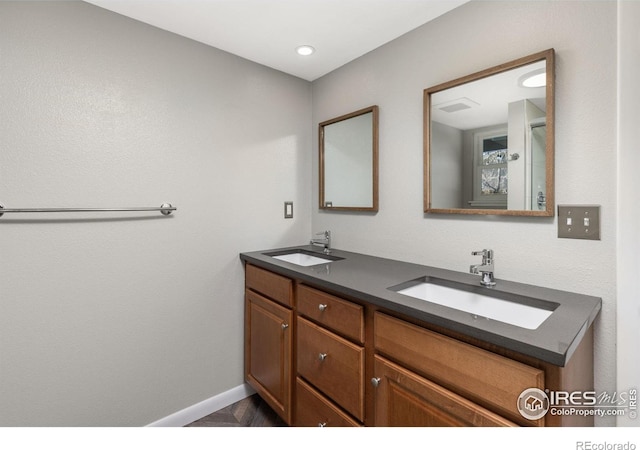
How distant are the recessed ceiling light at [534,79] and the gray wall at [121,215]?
1.44 meters

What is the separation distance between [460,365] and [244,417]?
4.67ft

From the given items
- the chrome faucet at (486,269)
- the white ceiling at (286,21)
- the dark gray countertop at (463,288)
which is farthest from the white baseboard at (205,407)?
the white ceiling at (286,21)

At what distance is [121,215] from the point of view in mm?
1582

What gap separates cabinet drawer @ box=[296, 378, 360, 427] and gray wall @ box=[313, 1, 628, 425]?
82 cm

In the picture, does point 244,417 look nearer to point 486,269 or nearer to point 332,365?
point 332,365

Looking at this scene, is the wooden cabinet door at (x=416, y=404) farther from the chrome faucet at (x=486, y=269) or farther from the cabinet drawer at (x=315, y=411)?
the chrome faucet at (x=486, y=269)

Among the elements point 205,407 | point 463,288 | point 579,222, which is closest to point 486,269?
point 463,288

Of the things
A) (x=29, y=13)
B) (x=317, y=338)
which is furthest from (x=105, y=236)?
(x=317, y=338)

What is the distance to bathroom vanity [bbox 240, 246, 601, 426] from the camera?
832mm

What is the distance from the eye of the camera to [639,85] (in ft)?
3.42

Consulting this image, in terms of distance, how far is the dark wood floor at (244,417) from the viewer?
1.76 m

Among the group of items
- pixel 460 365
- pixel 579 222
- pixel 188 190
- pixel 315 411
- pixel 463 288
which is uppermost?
pixel 188 190

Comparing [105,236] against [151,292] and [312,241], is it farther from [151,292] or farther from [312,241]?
[312,241]
